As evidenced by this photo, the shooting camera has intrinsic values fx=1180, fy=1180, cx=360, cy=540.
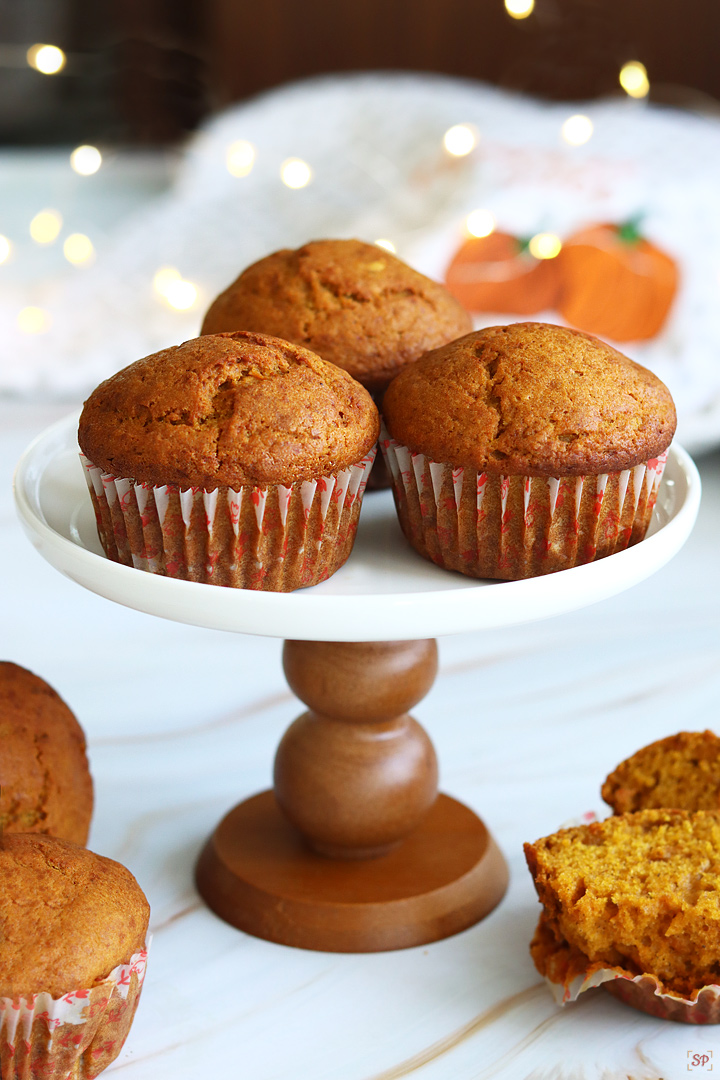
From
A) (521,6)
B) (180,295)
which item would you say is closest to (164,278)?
(180,295)

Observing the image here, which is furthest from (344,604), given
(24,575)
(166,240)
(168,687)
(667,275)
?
(166,240)

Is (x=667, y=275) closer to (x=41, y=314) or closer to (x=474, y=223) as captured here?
(x=474, y=223)

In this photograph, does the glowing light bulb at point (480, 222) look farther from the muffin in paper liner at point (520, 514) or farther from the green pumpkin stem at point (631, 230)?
the muffin in paper liner at point (520, 514)

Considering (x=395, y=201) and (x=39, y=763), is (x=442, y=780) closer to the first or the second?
(x=39, y=763)

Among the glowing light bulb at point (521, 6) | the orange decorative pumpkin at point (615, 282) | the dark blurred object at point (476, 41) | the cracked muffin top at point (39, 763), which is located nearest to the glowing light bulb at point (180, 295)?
the orange decorative pumpkin at point (615, 282)

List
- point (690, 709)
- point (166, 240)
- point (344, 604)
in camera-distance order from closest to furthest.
A: point (344, 604)
point (690, 709)
point (166, 240)
